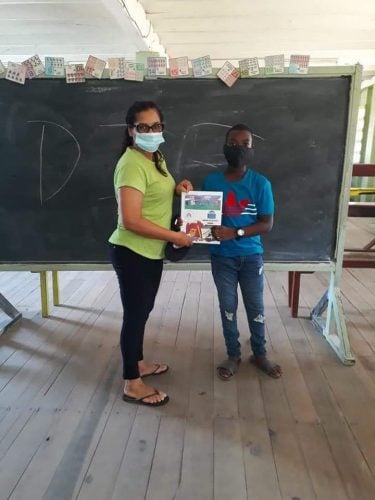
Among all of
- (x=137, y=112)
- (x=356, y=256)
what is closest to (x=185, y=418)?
(x=137, y=112)

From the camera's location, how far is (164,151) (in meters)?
2.45

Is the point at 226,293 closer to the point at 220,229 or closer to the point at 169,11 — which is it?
the point at 220,229

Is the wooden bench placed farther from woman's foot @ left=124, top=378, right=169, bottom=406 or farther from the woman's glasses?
the woman's glasses

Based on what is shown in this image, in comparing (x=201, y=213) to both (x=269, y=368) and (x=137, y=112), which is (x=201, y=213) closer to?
(x=137, y=112)

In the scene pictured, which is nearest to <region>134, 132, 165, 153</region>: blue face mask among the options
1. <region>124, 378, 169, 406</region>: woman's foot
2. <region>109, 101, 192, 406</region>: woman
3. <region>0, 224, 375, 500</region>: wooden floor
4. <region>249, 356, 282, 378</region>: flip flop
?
<region>109, 101, 192, 406</region>: woman

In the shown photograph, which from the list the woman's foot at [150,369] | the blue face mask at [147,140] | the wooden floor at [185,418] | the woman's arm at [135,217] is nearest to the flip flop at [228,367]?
the wooden floor at [185,418]

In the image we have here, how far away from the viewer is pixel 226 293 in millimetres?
2252

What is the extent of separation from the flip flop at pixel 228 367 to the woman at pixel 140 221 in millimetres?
412

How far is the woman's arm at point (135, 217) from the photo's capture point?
5.63 feet

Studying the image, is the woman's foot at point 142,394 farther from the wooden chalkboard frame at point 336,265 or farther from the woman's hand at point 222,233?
the woman's hand at point 222,233

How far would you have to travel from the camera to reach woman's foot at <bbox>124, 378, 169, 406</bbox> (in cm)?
209

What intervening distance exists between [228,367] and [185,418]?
0.46 metres

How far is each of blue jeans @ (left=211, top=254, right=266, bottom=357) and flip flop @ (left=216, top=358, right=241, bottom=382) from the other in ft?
0.49

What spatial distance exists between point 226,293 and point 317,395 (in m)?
0.72
